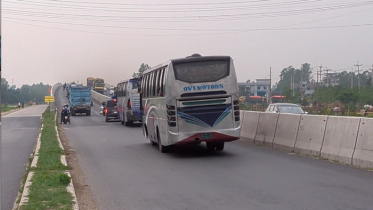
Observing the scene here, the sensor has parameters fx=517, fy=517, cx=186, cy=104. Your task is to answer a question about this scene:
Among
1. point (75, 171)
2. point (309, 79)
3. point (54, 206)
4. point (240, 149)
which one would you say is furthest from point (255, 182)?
point (309, 79)

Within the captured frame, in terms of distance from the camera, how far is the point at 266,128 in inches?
769

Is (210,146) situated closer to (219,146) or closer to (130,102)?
(219,146)

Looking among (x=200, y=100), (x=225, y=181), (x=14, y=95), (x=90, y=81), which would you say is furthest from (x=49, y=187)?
(x=14, y=95)

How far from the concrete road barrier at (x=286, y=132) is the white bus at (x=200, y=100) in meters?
1.90

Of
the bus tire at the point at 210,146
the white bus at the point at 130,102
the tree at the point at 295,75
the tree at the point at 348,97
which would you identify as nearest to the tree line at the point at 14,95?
the tree at the point at 295,75

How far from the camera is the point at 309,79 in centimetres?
11700

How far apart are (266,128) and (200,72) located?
178 inches

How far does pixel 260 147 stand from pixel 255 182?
800cm

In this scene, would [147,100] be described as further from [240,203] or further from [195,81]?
[240,203]

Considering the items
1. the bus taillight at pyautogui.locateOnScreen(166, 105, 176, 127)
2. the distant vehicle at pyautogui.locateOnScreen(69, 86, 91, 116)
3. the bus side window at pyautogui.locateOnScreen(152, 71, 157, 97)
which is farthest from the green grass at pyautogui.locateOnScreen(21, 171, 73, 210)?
the distant vehicle at pyautogui.locateOnScreen(69, 86, 91, 116)

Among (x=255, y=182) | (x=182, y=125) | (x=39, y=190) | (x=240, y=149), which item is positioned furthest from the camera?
(x=240, y=149)

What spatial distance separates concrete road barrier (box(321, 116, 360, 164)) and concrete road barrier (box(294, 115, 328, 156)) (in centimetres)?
29

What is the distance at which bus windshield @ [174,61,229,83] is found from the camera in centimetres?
1623

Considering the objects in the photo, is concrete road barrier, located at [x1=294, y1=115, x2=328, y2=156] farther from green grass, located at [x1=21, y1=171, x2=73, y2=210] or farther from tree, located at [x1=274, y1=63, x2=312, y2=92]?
tree, located at [x1=274, y1=63, x2=312, y2=92]
